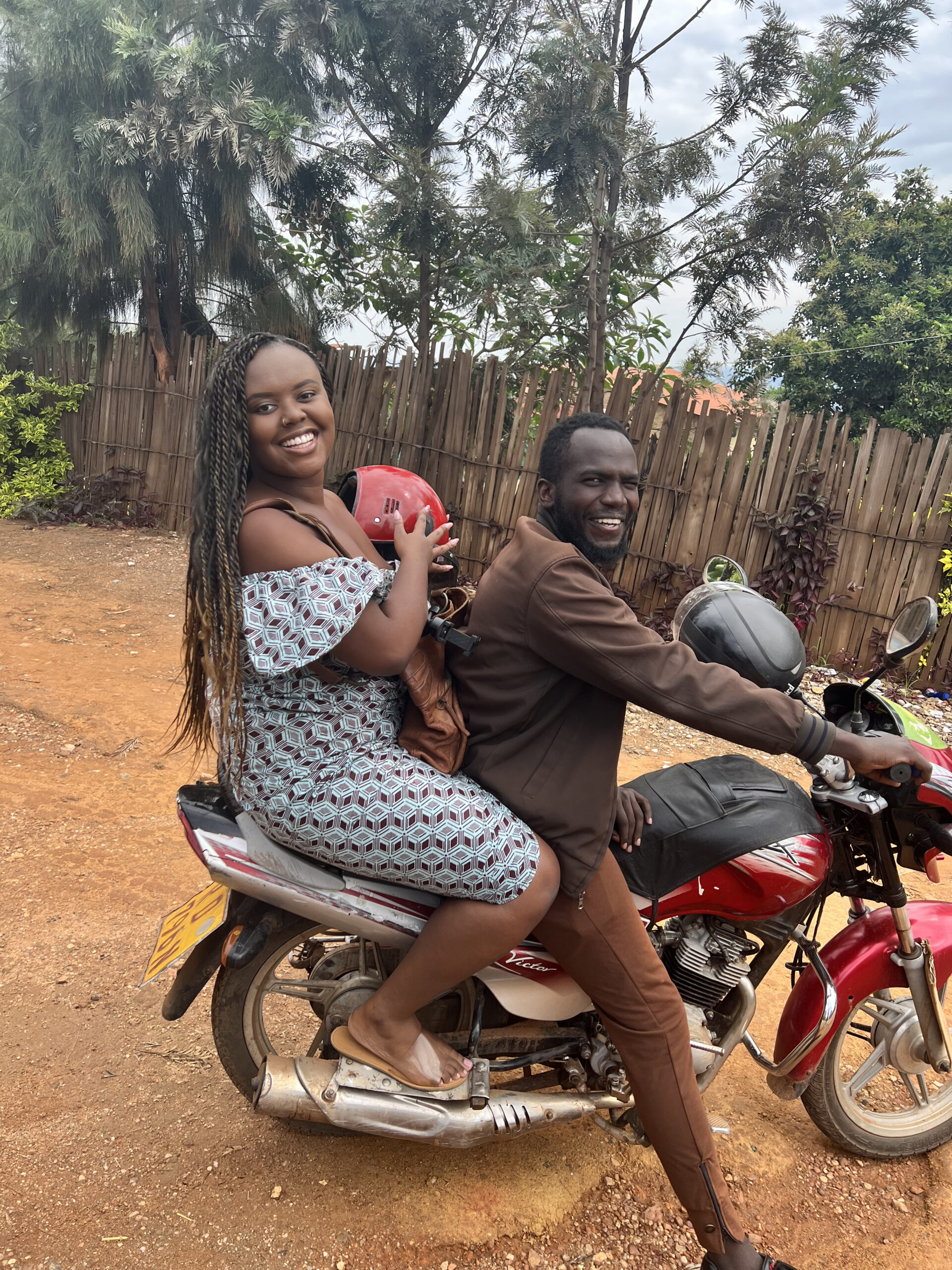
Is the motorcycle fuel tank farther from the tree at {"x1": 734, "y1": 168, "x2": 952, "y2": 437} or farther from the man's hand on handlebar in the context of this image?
the tree at {"x1": 734, "y1": 168, "x2": 952, "y2": 437}

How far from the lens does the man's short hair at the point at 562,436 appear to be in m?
1.93

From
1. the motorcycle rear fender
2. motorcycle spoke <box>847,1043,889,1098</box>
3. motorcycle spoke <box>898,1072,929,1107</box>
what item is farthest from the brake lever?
motorcycle spoke <box>898,1072,929,1107</box>

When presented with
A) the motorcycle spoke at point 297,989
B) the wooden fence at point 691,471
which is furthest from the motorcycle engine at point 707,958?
the wooden fence at point 691,471

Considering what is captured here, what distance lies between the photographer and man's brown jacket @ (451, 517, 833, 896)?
5.60 ft

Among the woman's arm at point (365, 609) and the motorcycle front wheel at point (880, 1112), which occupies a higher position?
the woman's arm at point (365, 609)

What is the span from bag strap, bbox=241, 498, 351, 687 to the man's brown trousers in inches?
27.9

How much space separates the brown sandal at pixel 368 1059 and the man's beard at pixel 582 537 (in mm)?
1237

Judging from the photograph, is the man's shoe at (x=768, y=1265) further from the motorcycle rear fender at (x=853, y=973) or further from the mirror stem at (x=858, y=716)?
the mirror stem at (x=858, y=716)

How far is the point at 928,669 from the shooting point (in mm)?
6273

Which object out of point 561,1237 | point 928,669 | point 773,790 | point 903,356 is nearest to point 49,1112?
point 561,1237

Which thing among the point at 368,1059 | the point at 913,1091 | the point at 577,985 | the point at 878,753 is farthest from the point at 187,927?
the point at 913,1091

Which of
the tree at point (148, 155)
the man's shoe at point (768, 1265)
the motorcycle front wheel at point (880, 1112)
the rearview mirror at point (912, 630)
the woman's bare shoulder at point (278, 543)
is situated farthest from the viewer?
the tree at point (148, 155)

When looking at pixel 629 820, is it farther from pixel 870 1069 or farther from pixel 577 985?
pixel 870 1069

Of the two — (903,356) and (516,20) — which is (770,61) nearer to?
(516,20)
